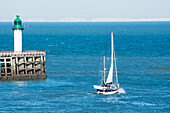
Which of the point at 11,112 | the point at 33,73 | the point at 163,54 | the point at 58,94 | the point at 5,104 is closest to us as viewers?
the point at 11,112

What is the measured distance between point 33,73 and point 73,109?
76.6ft

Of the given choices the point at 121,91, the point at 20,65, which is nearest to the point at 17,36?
the point at 20,65

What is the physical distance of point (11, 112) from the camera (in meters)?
56.5

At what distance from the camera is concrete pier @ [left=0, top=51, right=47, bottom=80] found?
7700 cm

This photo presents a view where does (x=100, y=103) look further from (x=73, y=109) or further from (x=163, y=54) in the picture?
(x=163, y=54)

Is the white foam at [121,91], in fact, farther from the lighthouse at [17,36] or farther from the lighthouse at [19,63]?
the lighthouse at [17,36]

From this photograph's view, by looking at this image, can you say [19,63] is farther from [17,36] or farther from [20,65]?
[17,36]

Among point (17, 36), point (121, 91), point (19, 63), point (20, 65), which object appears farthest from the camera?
point (17, 36)

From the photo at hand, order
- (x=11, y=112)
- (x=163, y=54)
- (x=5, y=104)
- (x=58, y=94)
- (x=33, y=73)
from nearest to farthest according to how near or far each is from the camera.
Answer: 1. (x=11, y=112)
2. (x=5, y=104)
3. (x=58, y=94)
4. (x=33, y=73)
5. (x=163, y=54)

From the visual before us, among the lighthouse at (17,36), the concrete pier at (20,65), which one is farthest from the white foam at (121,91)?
the lighthouse at (17,36)

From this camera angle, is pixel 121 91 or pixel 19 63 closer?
pixel 121 91

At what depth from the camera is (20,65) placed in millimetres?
78500

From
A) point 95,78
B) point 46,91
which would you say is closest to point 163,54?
point 95,78

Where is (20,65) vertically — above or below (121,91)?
above
